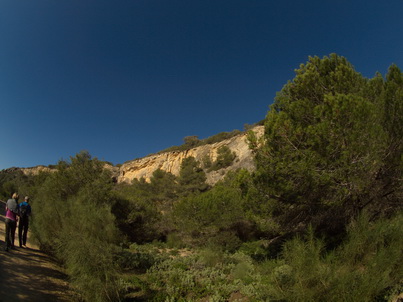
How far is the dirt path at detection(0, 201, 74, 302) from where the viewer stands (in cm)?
491

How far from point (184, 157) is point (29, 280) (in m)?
38.9

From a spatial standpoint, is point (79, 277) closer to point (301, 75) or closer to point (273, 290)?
point (273, 290)

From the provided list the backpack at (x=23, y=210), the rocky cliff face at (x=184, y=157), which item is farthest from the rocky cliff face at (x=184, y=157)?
the backpack at (x=23, y=210)

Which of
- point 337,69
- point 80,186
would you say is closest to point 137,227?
point 80,186

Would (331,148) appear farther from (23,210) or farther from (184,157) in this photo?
(184,157)

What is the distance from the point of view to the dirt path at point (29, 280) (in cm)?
491

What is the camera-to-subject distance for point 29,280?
577 cm

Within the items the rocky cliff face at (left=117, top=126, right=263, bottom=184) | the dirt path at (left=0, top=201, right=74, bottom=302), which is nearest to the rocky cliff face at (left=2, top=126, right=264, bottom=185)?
the rocky cliff face at (left=117, top=126, right=263, bottom=184)

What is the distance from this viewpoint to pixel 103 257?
5.92 meters

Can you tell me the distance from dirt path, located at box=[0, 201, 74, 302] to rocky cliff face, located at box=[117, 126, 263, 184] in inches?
1042

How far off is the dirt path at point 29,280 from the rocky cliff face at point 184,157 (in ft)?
86.8

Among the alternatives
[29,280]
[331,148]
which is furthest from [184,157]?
[331,148]

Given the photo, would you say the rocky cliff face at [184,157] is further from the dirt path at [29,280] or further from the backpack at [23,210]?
the dirt path at [29,280]

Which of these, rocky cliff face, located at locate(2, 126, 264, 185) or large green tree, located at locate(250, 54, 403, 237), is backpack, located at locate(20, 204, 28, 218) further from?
rocky cliff face, located at locate(2, 126, 264, 185)
